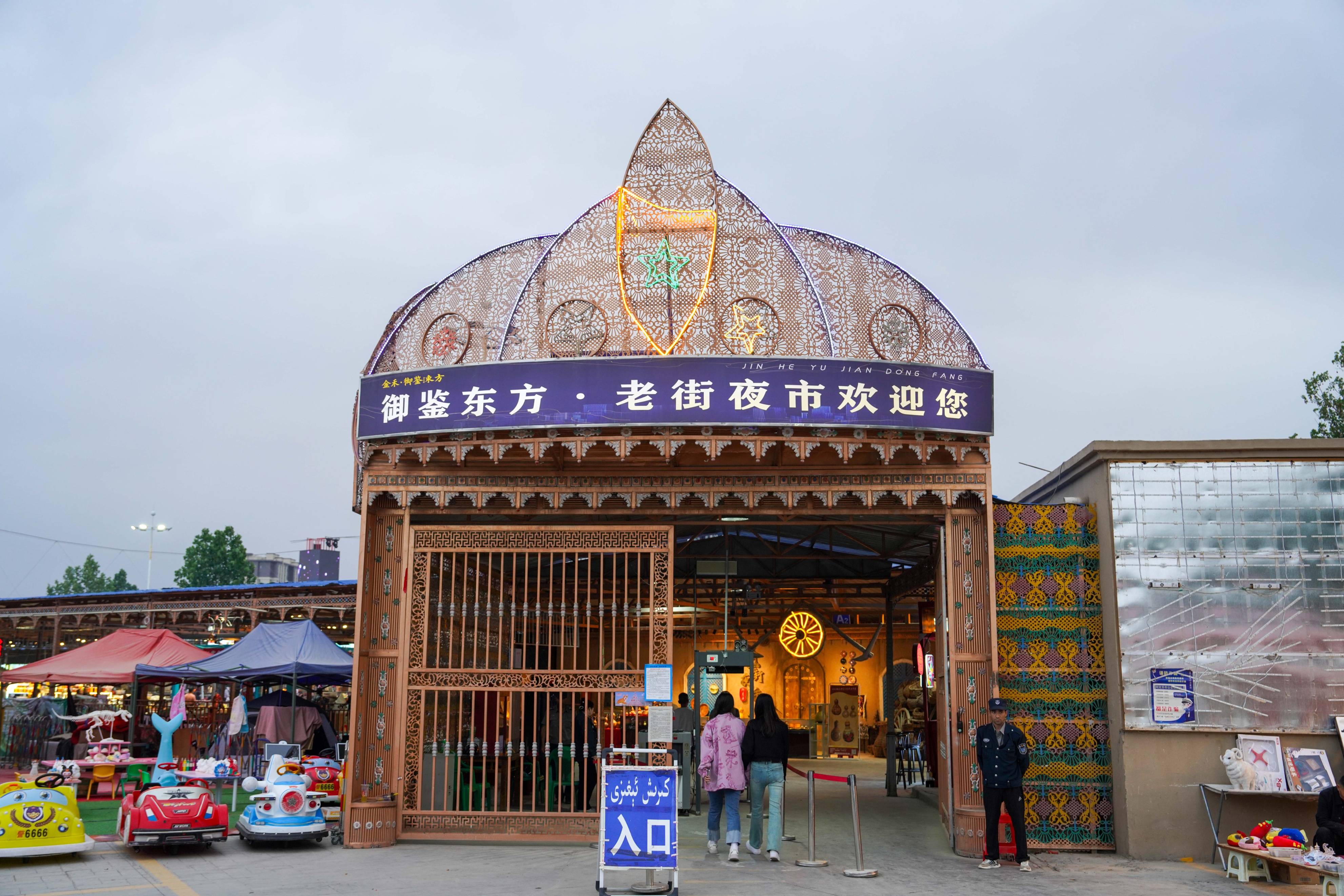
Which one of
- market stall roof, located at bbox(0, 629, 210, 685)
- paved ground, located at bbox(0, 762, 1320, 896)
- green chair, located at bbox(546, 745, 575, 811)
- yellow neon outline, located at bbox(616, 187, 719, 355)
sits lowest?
paved ground, located at bbox(0, 762, 1320, 896)

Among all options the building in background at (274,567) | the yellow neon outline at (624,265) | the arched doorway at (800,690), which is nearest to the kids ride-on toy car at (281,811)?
the yellow neon outline at (624,265)

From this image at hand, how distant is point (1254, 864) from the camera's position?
8.80 meters

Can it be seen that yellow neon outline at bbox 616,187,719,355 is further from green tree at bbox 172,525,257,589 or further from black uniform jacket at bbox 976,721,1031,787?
green tree at bbox 172,525,257,589

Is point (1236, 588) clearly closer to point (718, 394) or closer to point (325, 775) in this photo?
point (718, 394)

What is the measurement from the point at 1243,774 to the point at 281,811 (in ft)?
30.6

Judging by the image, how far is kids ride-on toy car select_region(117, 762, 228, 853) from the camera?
977 centimetres

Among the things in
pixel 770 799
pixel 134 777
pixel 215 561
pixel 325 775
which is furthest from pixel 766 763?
pixel 215 561

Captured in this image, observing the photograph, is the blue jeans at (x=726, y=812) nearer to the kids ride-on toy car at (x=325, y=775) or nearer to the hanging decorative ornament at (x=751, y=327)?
the hanging decorative ornament at (x=751, y=327)

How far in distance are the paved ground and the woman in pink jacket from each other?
10.7 inches

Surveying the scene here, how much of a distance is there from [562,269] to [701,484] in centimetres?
282

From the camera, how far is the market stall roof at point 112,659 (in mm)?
17969

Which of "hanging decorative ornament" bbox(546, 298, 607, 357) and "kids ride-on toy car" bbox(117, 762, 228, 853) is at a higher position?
"hanging decorative ornament" bbox(546, 298, 607, 357)

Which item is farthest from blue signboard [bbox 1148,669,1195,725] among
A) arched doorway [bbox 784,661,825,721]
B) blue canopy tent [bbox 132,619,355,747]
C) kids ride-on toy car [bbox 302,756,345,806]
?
arched doorway [bbox 784,661,825,721]

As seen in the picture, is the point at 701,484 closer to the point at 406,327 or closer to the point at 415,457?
the point at 415,457
